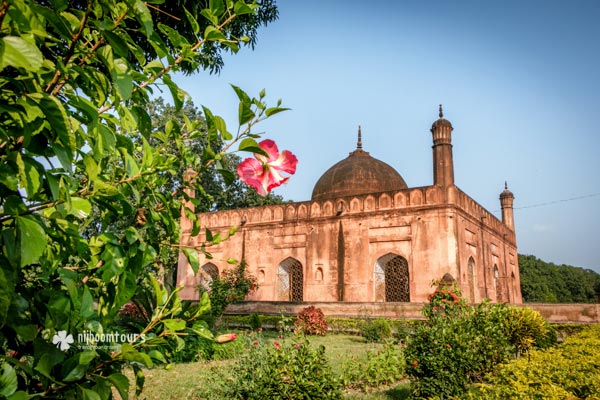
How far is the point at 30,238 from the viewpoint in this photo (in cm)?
73

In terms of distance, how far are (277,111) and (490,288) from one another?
1668 centimetres

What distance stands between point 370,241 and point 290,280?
3384mm

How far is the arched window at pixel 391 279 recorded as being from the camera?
13844 mm

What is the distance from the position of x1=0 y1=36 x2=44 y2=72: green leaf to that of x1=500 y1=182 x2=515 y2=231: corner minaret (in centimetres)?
2172

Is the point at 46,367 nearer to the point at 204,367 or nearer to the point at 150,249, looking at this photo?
the point at 150,249

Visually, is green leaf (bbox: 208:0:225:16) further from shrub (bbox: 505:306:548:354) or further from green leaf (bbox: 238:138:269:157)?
shrub (bbox: 505:306:548:354)

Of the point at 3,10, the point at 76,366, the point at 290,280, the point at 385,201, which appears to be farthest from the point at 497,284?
the point at 3,10

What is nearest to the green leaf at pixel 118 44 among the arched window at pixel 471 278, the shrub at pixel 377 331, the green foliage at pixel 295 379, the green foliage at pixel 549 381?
the green foliage at pixel 549 381

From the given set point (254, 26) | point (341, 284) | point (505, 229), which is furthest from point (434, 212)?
point (254, 26)

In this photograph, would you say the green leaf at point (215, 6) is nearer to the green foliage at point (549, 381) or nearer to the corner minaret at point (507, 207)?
the green foliage at point (549, 381)

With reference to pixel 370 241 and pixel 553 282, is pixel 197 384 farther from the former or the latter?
pixel 553 282

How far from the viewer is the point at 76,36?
82 cm

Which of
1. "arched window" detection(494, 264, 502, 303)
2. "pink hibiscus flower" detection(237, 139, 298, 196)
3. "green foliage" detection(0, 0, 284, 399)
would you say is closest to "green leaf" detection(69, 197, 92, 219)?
"green foliage" detection(0, 0, 284, 399)

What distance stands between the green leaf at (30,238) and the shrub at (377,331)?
392 inches
